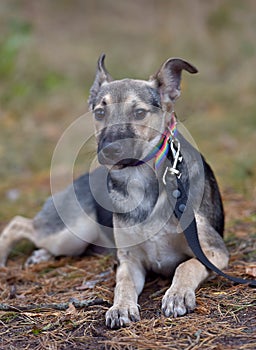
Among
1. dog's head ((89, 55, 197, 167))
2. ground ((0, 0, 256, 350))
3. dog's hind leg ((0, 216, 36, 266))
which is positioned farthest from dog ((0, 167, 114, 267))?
dog's head ((89, 55, 197, 167))

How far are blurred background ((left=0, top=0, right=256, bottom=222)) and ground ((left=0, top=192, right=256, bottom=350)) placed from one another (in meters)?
1.60

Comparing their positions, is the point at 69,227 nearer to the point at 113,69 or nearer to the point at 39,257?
the point at 39,257

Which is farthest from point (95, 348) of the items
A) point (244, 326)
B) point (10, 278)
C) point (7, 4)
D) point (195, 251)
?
point (7, 4)

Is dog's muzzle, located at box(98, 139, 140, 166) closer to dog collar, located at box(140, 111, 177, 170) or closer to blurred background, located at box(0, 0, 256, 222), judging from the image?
dog collar, located at box(140, 111, 177, 170)

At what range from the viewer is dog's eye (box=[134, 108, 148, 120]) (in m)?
3.82

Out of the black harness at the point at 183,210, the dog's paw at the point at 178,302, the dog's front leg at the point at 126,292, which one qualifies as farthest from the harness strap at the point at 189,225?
the dog's front leg at the point at 126,292

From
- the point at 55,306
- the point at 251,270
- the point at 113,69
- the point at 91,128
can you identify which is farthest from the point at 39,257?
the point at 113,69

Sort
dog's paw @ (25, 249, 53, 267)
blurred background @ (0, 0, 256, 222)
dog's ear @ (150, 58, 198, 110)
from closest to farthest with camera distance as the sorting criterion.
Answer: dog's ear @ (150, 58, 198, 110) → dog's paw @ (25, 249, 53, 267) → blurred background @ (0, 0, 256, 222)

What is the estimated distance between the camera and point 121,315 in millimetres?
3207

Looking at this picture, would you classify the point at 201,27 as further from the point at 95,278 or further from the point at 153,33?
the point at 95,278

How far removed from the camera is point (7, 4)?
16312 mm

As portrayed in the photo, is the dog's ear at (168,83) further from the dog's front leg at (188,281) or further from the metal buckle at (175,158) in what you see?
the dog's front leg at (188,281)

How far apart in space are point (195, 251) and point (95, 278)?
1.03 metres

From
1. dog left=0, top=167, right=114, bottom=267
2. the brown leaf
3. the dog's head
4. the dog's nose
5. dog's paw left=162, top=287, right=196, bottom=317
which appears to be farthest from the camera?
dog left=0, top=167, right=114, bottom=267
